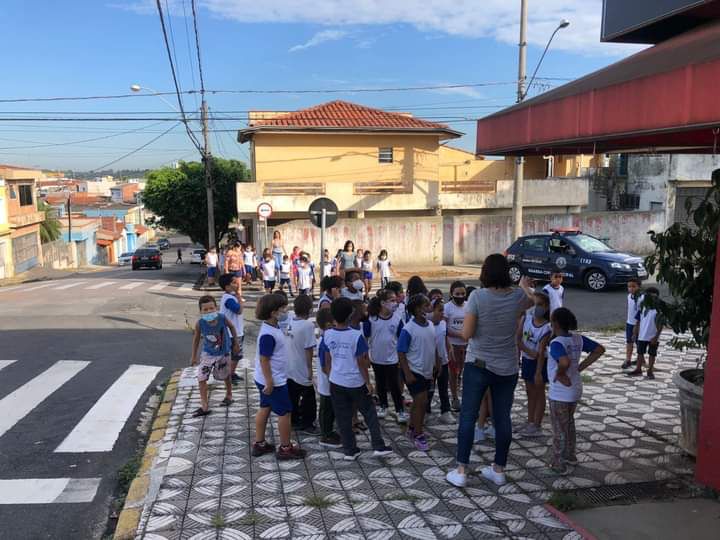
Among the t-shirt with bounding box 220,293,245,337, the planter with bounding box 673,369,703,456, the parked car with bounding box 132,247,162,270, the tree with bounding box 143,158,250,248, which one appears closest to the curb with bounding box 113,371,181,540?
the t-shirt with bounding box 220,293,245,337

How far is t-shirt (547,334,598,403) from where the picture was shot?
5113 mm

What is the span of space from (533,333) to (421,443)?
1588mm

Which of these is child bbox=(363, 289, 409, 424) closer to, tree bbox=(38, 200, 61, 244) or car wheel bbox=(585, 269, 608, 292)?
car wheel bbox=(585, 269, 608, 292)

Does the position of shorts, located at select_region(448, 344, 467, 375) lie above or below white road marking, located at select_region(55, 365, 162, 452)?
above

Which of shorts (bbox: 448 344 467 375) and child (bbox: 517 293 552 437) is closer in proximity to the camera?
child (bbox: 517 293 552 437)

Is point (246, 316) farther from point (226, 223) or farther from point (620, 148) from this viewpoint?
point (226, 223)

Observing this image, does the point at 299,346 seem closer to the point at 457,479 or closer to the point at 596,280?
the point at 457,479

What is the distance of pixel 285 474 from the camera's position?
5.28 m

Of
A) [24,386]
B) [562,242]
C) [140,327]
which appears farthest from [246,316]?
[562,242]

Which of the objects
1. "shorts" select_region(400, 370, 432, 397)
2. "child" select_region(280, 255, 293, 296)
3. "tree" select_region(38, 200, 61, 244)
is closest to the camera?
"shorts" select_region(400, 370, 432, 397)

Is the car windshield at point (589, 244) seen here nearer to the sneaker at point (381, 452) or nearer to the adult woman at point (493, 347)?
the sneaker at point (381, 452)

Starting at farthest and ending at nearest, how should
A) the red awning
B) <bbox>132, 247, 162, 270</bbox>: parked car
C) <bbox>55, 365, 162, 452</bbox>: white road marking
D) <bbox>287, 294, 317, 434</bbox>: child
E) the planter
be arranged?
<bbox>132, 247, 162, 270</bbox>: parked car < <bbox>55, 365, 162, 452</bbox>: white road marking < <bbox>287, 294, 317, 434</bbox>: child < the planter < the red awning

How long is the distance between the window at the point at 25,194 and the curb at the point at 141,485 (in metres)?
34.8

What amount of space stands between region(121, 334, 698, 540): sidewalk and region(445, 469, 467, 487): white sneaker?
57 mm
